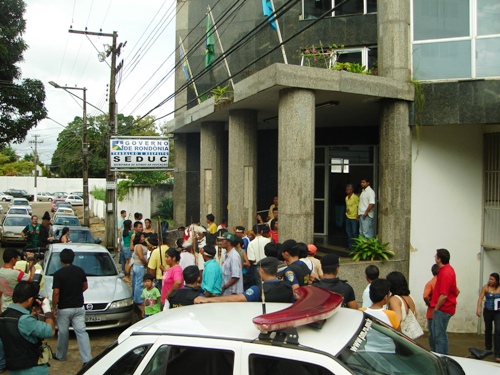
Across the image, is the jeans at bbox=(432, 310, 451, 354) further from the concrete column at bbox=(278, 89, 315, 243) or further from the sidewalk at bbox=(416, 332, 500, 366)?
the concrete column at bbox=(278, 89, 315, 243)

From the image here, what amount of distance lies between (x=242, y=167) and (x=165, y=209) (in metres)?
12.8

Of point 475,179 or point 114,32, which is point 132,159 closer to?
point 114,32

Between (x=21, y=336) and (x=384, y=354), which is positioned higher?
(x=384, y=354)

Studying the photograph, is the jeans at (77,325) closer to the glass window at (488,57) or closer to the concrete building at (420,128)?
the concrete building at (420,128)

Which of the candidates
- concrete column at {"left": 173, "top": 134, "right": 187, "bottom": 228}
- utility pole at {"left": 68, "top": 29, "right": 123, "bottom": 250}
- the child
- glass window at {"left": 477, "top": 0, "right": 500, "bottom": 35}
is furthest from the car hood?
concrete column at {"left": 173, "top": 134, "right": 187, "bottom": 228}

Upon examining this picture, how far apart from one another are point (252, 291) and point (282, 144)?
5.46 meters

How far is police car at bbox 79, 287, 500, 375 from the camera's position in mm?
2988

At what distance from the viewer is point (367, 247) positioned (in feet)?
35.4

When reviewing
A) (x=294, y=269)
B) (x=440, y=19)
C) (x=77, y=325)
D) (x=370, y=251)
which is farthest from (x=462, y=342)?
(x=77, y=325)

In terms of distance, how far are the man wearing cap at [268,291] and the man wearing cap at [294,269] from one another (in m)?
0.23

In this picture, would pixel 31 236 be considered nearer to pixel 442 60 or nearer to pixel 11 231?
pixel 11 231

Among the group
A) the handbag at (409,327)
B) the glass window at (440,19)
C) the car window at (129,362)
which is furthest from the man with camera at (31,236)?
the car window at (129,362)

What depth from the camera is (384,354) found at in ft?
11.4

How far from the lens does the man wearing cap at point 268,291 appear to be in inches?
207
